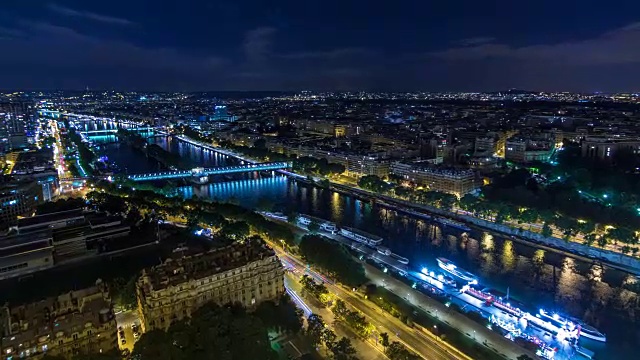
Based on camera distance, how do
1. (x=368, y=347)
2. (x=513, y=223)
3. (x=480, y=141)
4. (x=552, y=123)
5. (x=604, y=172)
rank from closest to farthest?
(x=368, y=347) < (x=513, y=223) < (x=604, y=172) < (x=480, y=141) < (x=552, y=123)

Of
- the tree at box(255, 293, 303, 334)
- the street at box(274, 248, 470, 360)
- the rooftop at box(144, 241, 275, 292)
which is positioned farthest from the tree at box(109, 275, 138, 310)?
the street at box(274, 248, 470, 360)

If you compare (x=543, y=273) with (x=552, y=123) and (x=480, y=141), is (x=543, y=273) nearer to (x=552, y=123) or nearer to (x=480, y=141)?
(x=480, y=141)

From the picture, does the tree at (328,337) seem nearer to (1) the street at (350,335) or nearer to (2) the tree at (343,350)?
(2) the tree at (343,350)

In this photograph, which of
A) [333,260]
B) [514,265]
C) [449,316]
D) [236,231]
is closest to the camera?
[449,316]

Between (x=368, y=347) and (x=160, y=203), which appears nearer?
(x=368, y=347)

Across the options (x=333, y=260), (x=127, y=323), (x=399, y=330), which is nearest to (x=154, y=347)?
(x=127, y=323)

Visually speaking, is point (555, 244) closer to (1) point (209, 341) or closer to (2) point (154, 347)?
(1) point (209, 341)

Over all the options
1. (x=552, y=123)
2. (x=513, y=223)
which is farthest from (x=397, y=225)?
(x=552, y=123)
